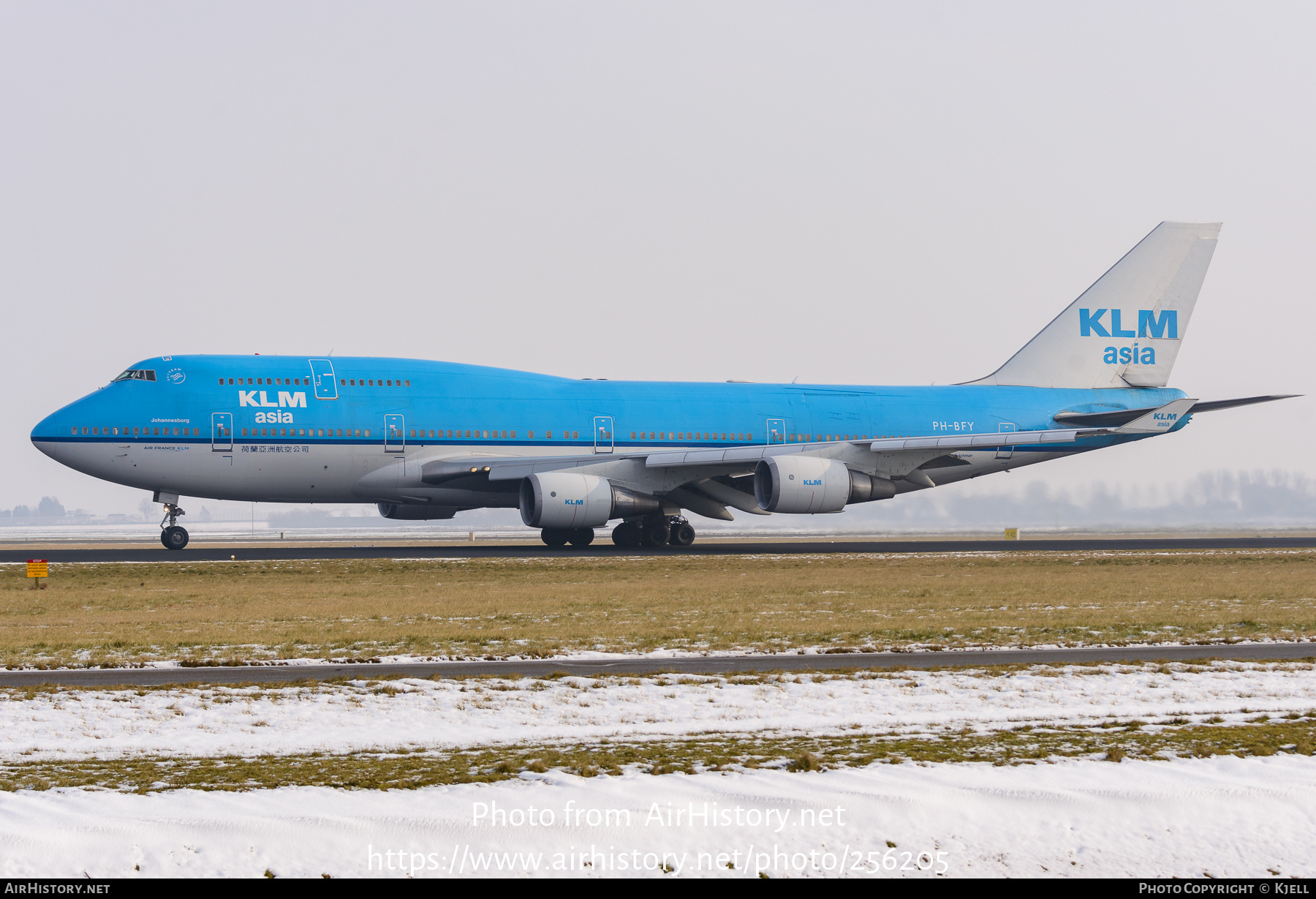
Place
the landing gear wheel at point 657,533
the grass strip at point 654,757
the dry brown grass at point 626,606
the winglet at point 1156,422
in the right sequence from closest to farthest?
the grass strip at point 654,757 < the dry brown grass at point 626,606 < the landing gear wheel at point 657,533 < the winglet at point 1156,422

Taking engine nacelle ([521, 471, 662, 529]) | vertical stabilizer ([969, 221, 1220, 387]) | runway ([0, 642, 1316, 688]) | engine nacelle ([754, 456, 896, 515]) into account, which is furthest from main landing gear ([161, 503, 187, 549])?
vertical stabilizer ([969, 221, 1220, 387])

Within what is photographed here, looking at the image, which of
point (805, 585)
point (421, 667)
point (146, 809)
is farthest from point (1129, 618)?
point (146, 809)

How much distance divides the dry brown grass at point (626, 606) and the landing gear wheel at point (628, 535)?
5.68m

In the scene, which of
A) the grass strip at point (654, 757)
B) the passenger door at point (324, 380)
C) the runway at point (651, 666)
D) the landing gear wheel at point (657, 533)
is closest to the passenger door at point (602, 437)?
the landing gear wheel at point (657, 533)

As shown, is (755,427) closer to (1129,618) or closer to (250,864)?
(1129,618)

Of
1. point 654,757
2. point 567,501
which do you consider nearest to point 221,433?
point 567,501

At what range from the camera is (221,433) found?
34.7 meters

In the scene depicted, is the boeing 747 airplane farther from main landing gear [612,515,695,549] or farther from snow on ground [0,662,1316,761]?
snow on ground [0,662,1316,761]

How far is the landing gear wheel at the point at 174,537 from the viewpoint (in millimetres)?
36406

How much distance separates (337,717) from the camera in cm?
1094

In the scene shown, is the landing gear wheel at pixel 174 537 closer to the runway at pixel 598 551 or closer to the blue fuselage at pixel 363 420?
the runway at pixel 598 551

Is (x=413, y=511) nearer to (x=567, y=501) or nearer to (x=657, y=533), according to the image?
(x=567, y=501)
